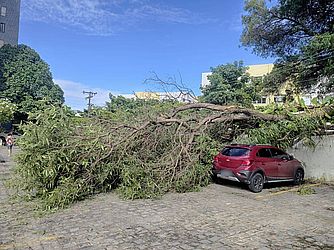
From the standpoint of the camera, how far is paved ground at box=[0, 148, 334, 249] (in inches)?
210

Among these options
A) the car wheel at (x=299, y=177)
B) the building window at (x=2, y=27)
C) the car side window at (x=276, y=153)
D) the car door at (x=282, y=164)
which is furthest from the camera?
the building window at (x=2, y=27)

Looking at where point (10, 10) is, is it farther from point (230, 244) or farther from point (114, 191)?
point (230, 244)

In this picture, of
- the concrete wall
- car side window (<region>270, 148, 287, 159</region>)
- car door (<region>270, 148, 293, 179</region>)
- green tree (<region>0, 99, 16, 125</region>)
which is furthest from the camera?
green tree (<region>0, 99, 16, 125</region>)

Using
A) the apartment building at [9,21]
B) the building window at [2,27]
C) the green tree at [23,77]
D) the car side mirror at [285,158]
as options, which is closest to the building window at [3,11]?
the apartment building at [9,21]

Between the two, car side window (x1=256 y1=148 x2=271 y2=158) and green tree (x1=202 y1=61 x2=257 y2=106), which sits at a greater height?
green tree (x1=202 y1=61 x2=257 y2=106)

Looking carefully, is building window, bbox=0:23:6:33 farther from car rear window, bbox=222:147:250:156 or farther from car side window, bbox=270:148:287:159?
car side window, bbox=270:148:287:159

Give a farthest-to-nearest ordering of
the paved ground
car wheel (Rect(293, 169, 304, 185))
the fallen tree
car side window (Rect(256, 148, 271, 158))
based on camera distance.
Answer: car wheel (Rect(293, 169, 304, 185))
car side window (Rect(256, 148, 271, 158))
the fallen tree
the paved ground

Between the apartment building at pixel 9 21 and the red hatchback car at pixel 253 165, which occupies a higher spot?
the apartment building at pixel 9 21

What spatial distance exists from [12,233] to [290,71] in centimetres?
1671

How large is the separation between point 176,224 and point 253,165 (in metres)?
4.68

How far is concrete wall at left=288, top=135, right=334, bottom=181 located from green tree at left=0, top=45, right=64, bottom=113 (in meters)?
34.2

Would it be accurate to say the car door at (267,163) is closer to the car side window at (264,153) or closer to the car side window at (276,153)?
the car side window at (264,153)

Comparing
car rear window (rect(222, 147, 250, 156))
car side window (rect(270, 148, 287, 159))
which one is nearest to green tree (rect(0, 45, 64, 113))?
car rear window (rect(222, 147, 250, 156))

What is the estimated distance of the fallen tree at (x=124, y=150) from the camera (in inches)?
328
